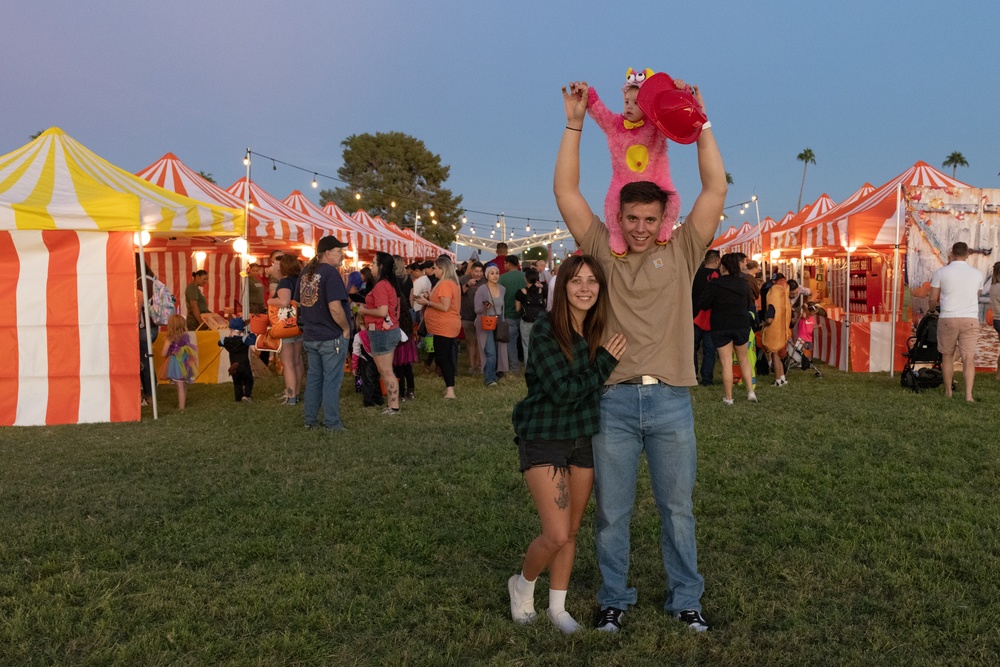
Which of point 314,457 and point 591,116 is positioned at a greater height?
point 591,116

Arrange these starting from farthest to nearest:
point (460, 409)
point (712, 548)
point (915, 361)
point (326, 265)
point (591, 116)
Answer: point (915, 361) < point (460, 409) < point (326, 265) < point (712, 548) < point (591, 116)

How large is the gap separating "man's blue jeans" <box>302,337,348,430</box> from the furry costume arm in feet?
15.0

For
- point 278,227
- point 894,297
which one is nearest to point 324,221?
point 278,227

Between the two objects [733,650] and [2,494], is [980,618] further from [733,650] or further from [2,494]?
[2,494]

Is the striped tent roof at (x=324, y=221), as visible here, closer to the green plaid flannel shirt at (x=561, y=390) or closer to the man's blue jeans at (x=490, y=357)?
the man's blue jeans at (x=490, y=357)

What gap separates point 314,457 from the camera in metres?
5.93

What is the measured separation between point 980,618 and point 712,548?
1.21 meters

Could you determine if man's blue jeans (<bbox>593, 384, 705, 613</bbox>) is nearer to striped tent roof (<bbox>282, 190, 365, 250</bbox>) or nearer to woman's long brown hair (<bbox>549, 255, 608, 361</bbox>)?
woman's long brown hair (<bbox>549, 255, 608, 361</bbox>)

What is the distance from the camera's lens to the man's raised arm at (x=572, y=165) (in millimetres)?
2797

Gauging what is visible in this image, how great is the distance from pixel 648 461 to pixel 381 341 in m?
5.36

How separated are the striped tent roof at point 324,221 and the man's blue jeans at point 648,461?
37.3 feet

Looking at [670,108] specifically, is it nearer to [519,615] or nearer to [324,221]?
A: [519,615]

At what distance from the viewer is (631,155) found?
2799 millimetres

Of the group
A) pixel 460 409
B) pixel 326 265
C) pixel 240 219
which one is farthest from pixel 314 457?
pixel 240 219
